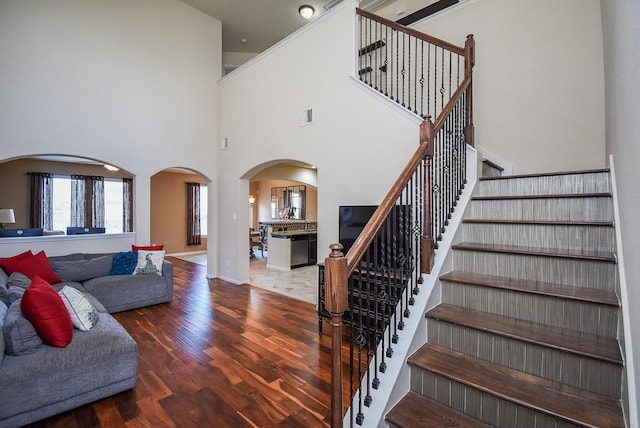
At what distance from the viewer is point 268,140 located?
536 centimetres

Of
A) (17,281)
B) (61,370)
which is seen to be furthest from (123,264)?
(61,370)

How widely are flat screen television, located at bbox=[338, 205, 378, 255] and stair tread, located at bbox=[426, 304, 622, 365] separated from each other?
1.76 m

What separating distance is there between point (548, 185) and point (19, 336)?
4.18 m

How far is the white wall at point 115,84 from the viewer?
4.57 m

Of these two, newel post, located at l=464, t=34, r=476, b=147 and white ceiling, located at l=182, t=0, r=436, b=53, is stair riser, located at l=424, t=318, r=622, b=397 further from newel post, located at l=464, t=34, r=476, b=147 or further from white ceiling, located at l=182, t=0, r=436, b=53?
white ceiling, located at l=182, t=0, r=436, b=53

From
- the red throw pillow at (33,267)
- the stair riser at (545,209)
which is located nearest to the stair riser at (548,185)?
the stair riser at (545,209)

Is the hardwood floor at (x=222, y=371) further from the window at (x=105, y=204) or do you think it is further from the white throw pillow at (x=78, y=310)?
the window at (x=105, y=204)

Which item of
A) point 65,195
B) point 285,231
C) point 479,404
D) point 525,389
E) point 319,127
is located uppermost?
point 319,127

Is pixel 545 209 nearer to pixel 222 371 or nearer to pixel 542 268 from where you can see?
pixel 542 268

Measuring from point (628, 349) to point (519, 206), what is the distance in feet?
4.42

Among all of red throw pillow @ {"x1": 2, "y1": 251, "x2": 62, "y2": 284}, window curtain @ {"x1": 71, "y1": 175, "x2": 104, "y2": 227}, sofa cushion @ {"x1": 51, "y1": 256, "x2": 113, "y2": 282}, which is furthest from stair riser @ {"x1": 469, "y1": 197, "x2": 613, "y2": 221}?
window curtain @ {"x1": 71, "y1": 175, "x2": 104, "y2": 227}

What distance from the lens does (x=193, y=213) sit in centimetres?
1040

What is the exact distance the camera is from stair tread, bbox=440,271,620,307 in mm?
1562

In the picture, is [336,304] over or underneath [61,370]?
over
